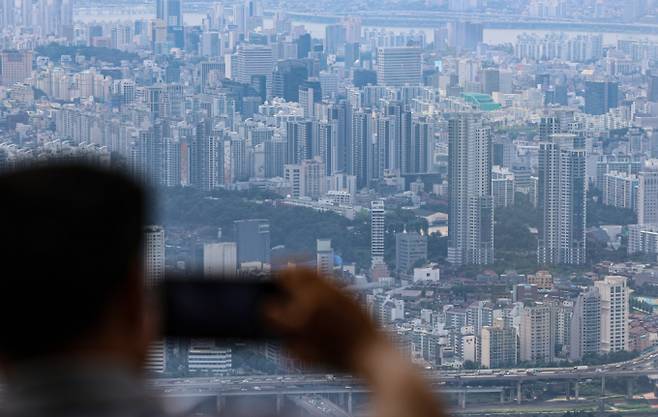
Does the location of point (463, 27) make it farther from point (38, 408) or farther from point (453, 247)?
point (38, 408)

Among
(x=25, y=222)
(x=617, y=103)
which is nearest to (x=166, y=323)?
(x=25, y=222)

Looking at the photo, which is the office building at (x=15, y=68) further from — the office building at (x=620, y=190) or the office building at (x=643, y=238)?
the office building at (x=643, y=238)

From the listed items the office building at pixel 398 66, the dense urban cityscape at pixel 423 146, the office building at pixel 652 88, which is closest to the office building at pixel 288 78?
the dense urban cityscape at pixel 423 146

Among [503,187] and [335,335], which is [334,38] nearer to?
[503,187]

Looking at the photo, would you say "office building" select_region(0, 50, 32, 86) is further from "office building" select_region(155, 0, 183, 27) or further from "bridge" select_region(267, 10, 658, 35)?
"bridge" select_region(267, 10, 658, 35)

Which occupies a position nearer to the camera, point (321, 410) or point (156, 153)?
point (321, 410)

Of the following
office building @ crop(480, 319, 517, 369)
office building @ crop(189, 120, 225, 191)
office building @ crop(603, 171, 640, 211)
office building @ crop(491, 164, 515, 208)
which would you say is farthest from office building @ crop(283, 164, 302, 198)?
office building @ crop(480, 319, 517, 369)
